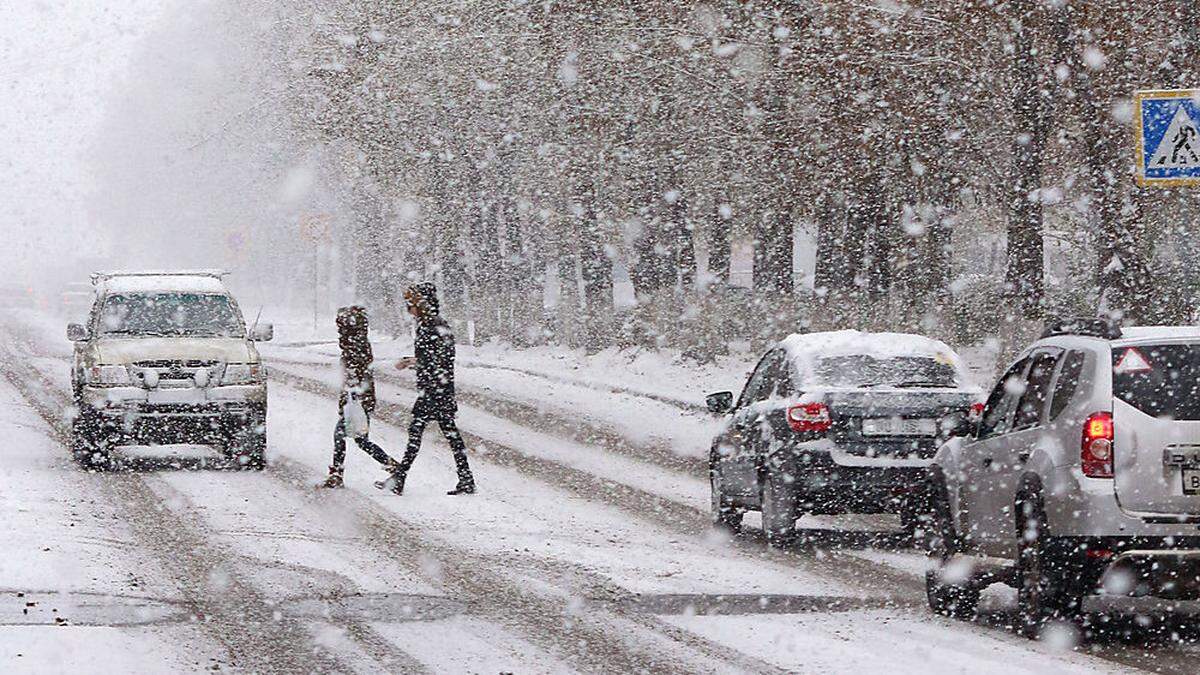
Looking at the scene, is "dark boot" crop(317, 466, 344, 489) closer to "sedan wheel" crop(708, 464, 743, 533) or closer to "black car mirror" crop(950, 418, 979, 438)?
"sedan wheel" crop(708, 464, 743, 533)

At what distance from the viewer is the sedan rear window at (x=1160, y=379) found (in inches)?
366

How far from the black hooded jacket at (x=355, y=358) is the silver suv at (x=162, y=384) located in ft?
5.90

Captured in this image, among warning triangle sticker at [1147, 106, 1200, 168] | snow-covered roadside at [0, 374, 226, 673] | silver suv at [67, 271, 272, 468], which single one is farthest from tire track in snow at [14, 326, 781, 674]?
warning triangle sticker at [1147, 106, 1200, 168]

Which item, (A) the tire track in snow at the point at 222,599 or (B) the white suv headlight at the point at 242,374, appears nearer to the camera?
(A) the tire track in snow at the point at 222,599

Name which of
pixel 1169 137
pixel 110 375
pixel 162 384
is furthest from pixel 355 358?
pixel 1169 137

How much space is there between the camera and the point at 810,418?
13.9 m

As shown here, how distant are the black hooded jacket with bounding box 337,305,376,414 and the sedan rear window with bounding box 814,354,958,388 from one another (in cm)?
529

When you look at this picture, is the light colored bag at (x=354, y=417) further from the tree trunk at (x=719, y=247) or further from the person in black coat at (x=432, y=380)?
the tree trunk at (x=719, y=247)

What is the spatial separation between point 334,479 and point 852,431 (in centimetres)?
566

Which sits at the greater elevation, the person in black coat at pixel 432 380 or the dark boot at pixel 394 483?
the person in black coat at pixel 432 380

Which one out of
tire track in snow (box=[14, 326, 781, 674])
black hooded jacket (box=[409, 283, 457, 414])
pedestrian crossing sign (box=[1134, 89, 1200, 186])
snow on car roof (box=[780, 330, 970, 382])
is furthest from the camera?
black hooded jacket (box=[409, 283, 457, 414])

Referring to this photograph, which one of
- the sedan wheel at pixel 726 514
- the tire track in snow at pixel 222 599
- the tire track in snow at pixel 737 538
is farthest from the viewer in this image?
the sedan wheel at pixel 726 514

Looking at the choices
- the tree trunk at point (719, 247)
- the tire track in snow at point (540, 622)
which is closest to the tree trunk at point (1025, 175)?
the tree trunk at point (719, 247)

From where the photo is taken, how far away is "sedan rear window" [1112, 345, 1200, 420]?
30.5 ft
